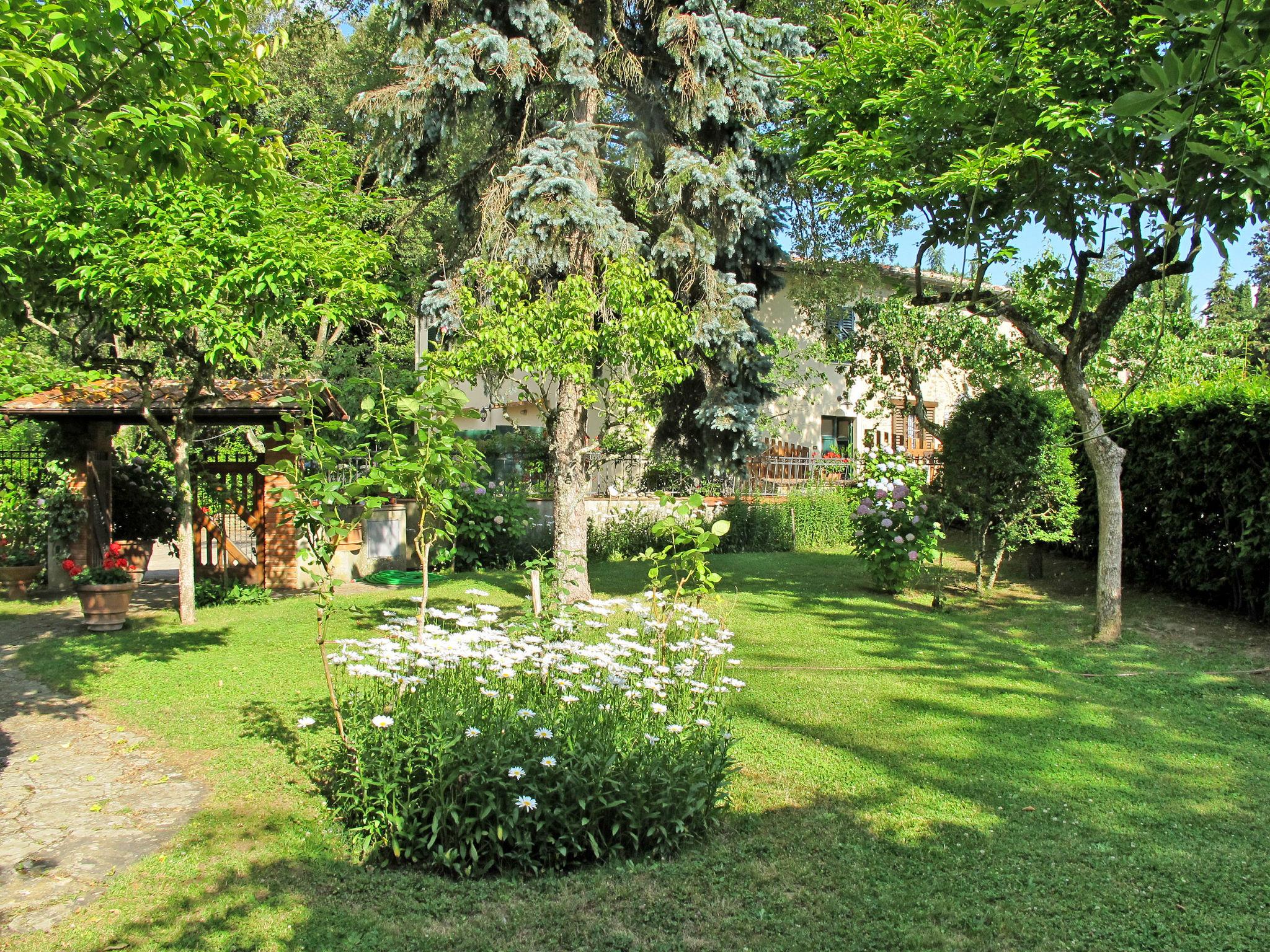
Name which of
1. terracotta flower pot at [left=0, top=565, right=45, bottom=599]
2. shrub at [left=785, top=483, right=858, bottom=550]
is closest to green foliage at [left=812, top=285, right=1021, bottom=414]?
shrub at [left=785, top=483, right=858, bottom=550]

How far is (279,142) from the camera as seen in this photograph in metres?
7.23

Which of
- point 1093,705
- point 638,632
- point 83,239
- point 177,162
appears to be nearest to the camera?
point 177,162

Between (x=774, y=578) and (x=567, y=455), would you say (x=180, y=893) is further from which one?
(x=774, y=578)

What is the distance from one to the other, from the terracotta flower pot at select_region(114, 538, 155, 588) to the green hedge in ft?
42.6

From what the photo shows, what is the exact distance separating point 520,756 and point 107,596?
25.1ft

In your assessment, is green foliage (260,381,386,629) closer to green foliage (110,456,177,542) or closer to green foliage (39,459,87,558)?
green foliage (39,459,87,558)

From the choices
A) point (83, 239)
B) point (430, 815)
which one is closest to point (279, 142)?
point (83, 239)

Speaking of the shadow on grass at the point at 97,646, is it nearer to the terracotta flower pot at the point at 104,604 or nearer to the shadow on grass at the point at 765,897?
the terracotta flower pot at the point at 104,604

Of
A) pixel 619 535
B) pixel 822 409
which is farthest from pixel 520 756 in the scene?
pixel 822 409

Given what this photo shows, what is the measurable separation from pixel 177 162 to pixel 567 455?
6241 mm

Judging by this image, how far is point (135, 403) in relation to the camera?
40.0 ft

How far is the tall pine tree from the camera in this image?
1042cm

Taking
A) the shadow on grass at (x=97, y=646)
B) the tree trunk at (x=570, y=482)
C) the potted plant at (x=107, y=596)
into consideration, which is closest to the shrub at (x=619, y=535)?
the tree trunk at (x=570, y=482)

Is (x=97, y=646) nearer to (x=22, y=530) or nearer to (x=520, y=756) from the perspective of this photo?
(x=22, y=530)
